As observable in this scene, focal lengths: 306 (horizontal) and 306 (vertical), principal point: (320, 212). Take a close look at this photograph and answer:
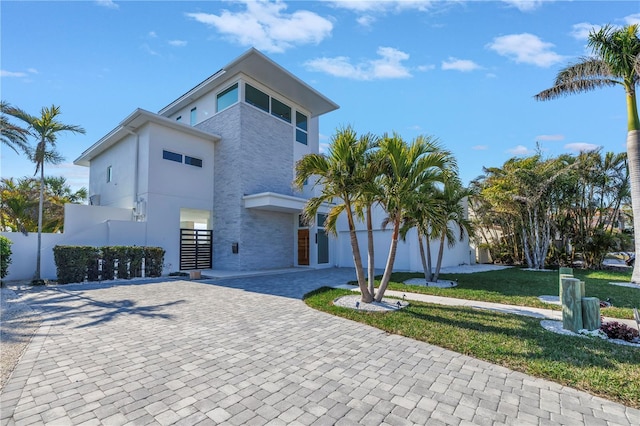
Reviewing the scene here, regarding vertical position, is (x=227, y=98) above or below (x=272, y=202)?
above

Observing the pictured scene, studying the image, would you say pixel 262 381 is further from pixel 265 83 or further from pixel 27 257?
pixel 265 83

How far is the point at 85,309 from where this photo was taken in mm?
6746

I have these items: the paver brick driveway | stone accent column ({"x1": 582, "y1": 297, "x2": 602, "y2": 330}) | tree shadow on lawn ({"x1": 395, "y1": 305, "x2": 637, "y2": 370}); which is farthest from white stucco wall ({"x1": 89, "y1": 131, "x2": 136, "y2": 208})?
stone accent column ({"x1": 582, "y1": 297, "x2": 602, "y2": 330})

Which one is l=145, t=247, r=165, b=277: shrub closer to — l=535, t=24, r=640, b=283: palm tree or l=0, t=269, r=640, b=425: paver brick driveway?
l=0, t=269, r=640, b=425: paver brick driveway

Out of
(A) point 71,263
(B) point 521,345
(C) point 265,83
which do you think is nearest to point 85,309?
(A) point 71,263

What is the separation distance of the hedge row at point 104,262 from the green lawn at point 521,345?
8.44 meters

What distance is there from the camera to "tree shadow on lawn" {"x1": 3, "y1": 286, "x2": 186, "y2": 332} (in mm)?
5934

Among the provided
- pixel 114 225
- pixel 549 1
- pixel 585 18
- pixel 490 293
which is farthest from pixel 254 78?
pixel 490 293

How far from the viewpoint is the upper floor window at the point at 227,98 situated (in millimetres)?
15750

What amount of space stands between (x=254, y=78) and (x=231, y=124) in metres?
2.72

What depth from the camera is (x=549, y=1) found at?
8328mm

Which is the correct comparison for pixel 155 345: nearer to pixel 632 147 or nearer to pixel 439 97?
pixel 439 97

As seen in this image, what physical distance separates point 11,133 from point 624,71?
21.9 m

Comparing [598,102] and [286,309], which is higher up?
[598,102]
